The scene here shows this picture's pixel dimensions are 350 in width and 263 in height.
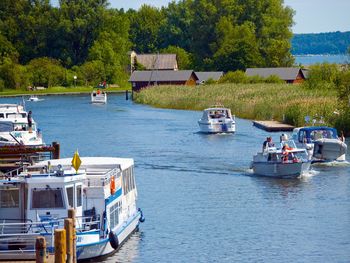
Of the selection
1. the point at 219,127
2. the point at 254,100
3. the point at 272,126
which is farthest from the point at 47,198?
the point at 254,100

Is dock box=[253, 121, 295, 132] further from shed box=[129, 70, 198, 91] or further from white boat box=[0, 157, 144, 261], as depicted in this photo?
shed box=[129, 70, 198, 91]

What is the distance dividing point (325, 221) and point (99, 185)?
37.5 ft

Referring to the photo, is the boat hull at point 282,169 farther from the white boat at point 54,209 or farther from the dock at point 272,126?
the dock at point 272,126

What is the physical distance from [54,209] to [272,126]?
51.1 metres

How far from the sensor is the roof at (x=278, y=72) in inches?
6147

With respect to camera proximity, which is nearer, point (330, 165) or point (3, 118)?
point (330, 165)

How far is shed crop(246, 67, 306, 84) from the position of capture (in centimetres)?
15575

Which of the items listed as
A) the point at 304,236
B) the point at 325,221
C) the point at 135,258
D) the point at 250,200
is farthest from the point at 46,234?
the point at 250,200

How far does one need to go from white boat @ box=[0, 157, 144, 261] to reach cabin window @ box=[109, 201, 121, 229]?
3 cm

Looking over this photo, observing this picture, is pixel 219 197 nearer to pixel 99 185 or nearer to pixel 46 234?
pixel 99 185

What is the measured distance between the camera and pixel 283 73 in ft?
519

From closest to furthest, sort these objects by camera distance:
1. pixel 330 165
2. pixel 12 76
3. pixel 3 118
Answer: pixel 330 165
pixel 3 118
pixel 12 76

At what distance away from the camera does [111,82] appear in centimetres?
19062

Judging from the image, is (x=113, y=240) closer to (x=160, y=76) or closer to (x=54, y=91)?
(x=160, y=76)
